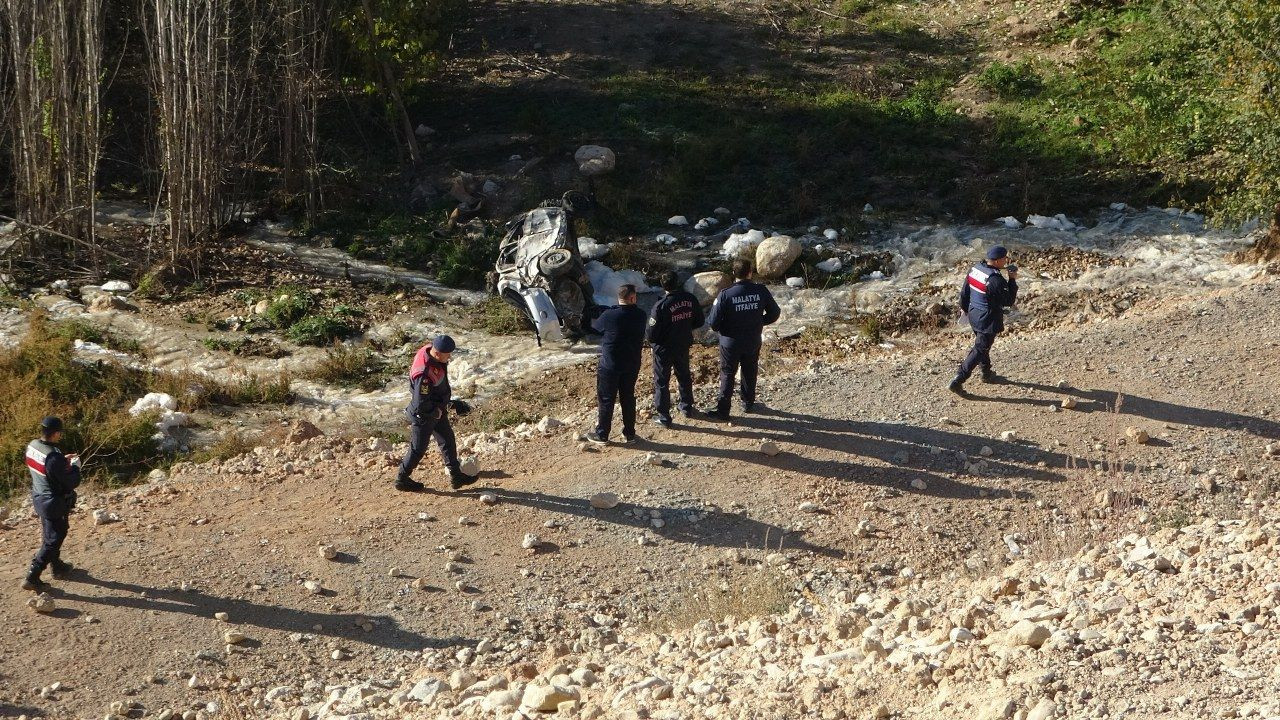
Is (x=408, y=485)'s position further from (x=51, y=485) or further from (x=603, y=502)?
(x=51, y=485)

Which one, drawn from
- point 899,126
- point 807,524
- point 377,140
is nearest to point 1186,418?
point 807,524

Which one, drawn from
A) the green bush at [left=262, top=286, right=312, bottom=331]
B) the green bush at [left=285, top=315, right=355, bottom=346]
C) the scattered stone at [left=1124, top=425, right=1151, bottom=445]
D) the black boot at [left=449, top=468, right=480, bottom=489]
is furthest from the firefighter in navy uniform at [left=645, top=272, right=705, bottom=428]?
the green bush at [left=262, top=286, right=312, bottom=331]

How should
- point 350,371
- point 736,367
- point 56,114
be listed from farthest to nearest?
point 56,114 < point 350,371 < point 736,367

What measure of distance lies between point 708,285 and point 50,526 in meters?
7.97

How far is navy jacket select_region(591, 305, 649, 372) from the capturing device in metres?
9.41

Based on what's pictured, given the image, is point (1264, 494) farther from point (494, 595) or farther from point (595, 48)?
point (595, 48)

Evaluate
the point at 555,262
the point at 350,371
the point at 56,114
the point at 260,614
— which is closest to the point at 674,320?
the point at 555,262

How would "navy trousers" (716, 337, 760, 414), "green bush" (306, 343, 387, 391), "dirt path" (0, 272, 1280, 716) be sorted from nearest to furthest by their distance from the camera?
"dirt path" (0, 272, 1280, 716)
"navy trousers" (716, 337, 760, 414)
"green bush" (306, 343, 387, 391)

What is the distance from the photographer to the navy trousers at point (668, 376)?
9914mm

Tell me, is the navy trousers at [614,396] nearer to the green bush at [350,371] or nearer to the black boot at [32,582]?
the green bush at [350,371]

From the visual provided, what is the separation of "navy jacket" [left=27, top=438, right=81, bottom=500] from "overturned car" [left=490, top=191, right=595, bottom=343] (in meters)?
5.91

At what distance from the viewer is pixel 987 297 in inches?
396

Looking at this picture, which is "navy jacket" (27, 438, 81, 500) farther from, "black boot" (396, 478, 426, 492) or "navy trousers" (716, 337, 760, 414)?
"navy trousers" (716, 337, 760, 414)

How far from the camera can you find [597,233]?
52.4 feet
